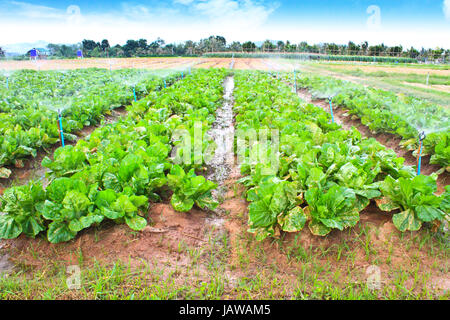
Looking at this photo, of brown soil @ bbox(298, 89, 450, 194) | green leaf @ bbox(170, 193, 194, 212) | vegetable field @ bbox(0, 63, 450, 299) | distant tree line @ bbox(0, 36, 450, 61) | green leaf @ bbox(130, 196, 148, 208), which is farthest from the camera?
distant tree line @ bbox(0, 36, 450, 61)

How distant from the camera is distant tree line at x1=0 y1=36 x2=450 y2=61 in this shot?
150ft

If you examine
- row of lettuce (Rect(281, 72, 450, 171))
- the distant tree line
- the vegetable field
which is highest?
the distant tree line

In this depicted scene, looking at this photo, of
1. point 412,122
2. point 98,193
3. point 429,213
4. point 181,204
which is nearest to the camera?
point 429,213

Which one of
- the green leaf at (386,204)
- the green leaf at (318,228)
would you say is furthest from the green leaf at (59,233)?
the green leaf at (386,204)

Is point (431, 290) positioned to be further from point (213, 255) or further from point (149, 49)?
point (149, 49)

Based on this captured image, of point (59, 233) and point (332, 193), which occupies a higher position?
point (332, 193)

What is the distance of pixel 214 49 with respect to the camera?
67438 mm

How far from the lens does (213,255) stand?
296 centimetres

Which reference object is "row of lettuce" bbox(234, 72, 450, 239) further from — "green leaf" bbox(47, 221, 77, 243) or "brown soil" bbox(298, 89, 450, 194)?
"green leaf" bbox(47, 221, 77, 243)

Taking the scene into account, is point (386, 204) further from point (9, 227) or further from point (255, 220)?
point (9, 227)

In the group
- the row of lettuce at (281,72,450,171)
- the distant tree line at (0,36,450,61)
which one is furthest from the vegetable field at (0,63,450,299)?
the distant tree line at (0,36,450,61)

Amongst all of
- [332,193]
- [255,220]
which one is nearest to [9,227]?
[255,220]

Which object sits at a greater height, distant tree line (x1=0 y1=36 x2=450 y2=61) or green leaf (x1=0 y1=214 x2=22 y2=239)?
distant tree line (x1=0 y1=36 x2=450 y2=61)
